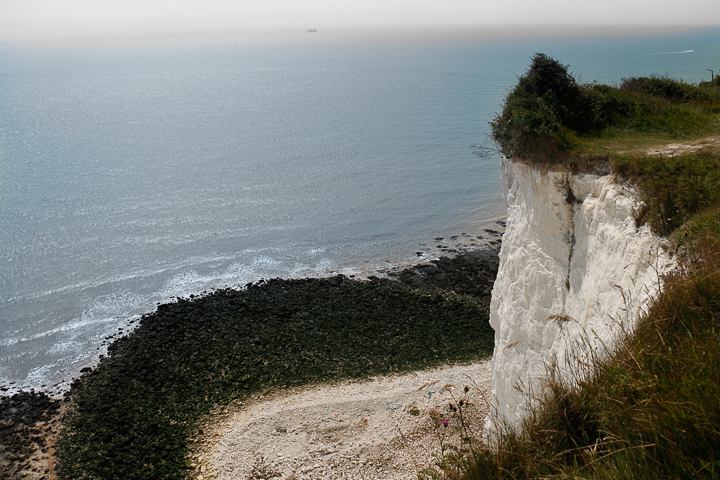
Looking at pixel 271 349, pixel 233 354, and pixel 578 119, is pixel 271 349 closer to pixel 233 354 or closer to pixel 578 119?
pixel 233 354

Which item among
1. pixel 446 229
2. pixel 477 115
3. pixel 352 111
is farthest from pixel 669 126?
pixel 352 111

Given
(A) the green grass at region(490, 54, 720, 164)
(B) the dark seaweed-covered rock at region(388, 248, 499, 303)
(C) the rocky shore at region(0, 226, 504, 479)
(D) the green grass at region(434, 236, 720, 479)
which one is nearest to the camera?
(D) the green grass at region(434, 236, 720, 479)

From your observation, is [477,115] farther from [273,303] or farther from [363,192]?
[273,303]

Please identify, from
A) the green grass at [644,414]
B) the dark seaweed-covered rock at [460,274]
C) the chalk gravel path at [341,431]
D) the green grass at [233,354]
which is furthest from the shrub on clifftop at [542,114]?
the dark seaweed-covered rock at [460,274]

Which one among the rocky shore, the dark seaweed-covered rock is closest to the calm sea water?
the rocky shore

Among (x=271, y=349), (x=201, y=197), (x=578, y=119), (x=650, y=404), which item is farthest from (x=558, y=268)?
(x=201, y=197)

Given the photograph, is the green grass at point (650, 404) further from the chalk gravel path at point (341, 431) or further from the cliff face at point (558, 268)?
the chalk gravel path at point (341, 431)

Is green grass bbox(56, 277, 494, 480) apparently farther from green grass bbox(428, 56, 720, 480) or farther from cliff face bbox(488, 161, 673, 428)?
green grass bbox(428, 56, 720, 480)
